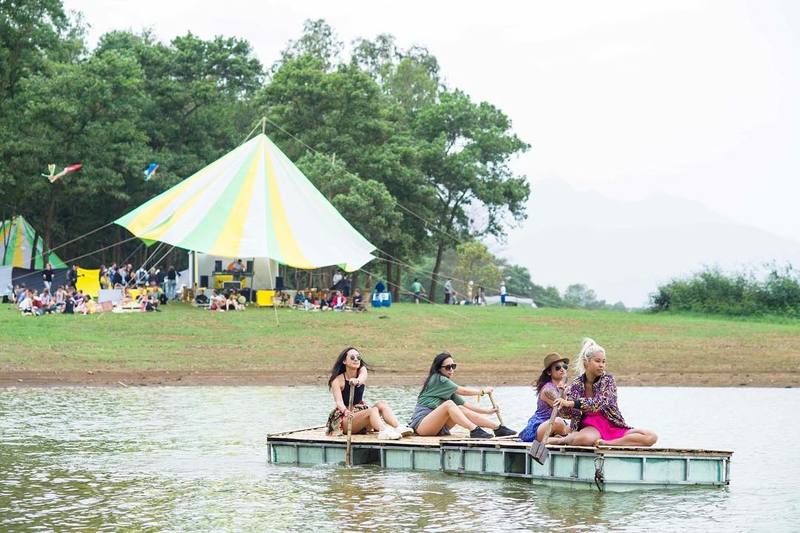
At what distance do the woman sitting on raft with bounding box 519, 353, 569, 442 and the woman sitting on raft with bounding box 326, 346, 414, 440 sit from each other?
6.73 feet

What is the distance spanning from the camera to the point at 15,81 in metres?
54.2

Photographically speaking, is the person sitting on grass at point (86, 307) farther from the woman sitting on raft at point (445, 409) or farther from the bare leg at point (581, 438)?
the bare leg at point (581, 438)

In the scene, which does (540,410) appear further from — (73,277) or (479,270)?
(479,270)

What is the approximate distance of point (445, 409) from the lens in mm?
16844

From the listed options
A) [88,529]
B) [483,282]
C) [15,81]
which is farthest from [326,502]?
[483,282]

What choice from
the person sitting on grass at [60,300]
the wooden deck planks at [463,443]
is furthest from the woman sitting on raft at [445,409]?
the person sitting on grass at [60,300]

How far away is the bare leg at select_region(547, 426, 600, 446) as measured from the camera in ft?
49.0

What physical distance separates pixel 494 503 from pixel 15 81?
44618 millimetres

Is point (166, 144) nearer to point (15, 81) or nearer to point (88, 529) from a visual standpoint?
point (15, 81)

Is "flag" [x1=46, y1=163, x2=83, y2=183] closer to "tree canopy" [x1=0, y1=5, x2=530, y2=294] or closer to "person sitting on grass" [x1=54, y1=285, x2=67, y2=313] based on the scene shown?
"tree canopy" [x1=0, y1=5, x2=530, y2=294]

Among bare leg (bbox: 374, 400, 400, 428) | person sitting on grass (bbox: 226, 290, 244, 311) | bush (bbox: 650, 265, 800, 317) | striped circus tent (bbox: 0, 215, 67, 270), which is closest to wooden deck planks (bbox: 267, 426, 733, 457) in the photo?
bare leg (bbox: 374, 400, 400, 428)

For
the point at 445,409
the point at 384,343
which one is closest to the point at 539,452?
the point at 445,409

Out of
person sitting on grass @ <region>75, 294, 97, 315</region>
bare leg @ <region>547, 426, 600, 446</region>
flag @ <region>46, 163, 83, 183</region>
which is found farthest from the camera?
flag @ <region>46, 163, 83, 183</region>

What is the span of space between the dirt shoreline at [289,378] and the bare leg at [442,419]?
1171cm
